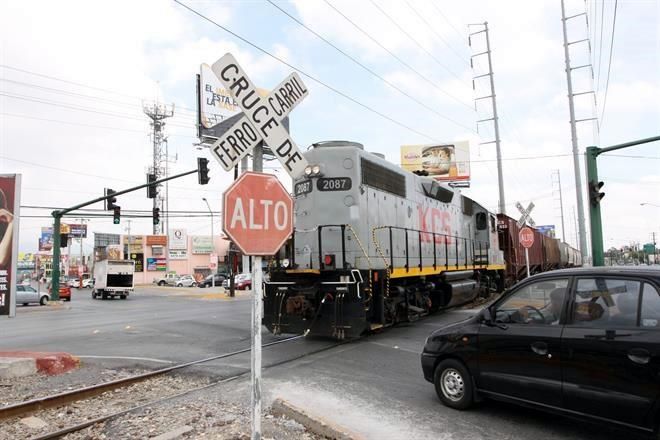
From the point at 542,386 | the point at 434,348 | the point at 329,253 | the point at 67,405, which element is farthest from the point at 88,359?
the point at 542,386

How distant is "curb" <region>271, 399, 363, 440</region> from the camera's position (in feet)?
14.7

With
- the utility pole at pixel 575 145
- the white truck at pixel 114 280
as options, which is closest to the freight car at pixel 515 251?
the utility pole at pixel 575 145

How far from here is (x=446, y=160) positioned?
5303 centimetres

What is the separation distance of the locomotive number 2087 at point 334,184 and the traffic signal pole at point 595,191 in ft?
34.6

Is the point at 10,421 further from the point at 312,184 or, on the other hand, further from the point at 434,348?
the point at 312,184

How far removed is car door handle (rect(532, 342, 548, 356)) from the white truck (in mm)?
36460

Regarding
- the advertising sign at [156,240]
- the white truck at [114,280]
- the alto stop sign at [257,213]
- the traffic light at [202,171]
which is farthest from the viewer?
the advertising sign at [156,240]

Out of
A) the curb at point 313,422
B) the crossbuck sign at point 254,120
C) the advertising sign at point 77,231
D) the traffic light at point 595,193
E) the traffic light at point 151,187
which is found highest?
the advertising sign at point 77,231

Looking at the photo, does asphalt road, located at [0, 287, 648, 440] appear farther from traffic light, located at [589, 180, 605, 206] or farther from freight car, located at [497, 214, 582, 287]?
freight car, located at [497, 214, 582, 287]

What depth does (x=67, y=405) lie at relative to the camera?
20.1 ft

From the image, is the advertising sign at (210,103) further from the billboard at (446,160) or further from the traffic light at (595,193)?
the traffic light at (595,193)

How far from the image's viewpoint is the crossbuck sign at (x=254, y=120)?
3707 mm

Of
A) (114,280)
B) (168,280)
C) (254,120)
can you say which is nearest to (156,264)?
(168,280)

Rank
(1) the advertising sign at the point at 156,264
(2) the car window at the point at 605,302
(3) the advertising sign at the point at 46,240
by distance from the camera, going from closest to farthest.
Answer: (2) the car window at the point at 605,302 < (1) the advertising sign at the point at 156,264 < (3) the advertising sign at the point at 46,240
